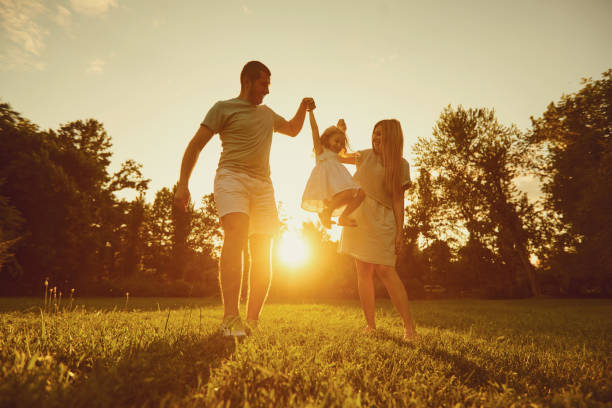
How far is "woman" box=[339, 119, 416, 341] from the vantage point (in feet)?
13.5

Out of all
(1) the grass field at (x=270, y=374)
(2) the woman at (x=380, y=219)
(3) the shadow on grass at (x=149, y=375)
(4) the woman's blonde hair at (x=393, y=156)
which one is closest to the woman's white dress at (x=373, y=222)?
(2) the woman at (x=380, y=219)

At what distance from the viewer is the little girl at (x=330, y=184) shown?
4043 millimetres

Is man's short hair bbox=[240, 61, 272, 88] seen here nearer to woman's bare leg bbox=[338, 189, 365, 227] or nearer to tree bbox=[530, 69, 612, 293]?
woman's bare leg bbox=[338, 189, 365, 227]

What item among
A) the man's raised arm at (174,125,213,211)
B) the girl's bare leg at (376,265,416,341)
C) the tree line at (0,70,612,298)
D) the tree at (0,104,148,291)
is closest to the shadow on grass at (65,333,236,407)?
the man's raised arm at (174,125,213,211)

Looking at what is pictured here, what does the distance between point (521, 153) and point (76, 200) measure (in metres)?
33.7

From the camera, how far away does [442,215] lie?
29.5 m

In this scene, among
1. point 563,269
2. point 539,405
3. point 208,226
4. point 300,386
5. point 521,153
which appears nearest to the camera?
point 539,405

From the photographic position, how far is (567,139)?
20688 millimetres

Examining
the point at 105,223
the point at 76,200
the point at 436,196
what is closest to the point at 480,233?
the point at 436,196

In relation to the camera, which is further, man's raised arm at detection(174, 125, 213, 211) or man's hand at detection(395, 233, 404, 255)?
man's hand at detection(395, 233, 404, 255)

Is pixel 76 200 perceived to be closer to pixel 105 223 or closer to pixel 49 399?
pixel 105 223

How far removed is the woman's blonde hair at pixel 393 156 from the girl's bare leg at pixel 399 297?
3.28 ft

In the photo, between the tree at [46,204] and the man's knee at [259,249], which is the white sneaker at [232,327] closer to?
the man's knee at [259,249]

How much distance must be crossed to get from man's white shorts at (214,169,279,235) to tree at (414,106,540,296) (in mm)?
26482
